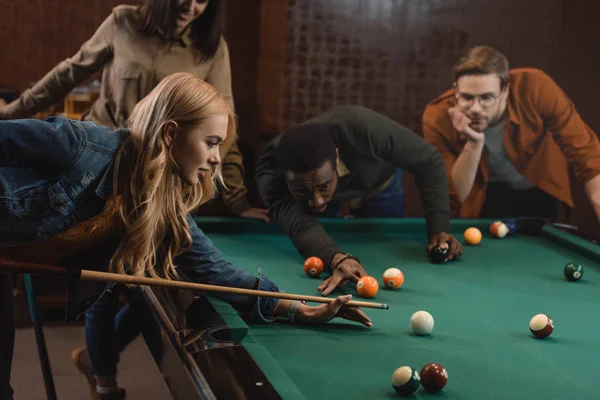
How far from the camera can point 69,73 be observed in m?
3.60

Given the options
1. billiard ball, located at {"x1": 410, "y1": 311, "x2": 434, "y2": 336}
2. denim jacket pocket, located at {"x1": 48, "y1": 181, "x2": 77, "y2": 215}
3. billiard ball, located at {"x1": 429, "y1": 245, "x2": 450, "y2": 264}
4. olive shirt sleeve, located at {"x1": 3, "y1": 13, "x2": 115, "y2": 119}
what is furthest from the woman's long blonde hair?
olive shirt sleeve, located at {"x1": 3, "y1": 13, "x2": 115, "y2": 119}

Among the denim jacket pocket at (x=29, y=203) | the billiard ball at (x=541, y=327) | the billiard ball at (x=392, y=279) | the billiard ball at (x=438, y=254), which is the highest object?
the denim jacket pocket at (x=29, y=203)

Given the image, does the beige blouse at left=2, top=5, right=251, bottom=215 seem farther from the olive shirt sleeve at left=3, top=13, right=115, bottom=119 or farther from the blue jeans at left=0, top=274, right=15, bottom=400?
the blue jeans at left=0, top=274, right=15, bottom=400

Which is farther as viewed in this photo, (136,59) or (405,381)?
(136,59)

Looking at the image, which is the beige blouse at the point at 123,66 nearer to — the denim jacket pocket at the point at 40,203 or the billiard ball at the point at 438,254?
the billiard ball at the point at 438,254

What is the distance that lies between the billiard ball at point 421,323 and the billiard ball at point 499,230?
1477 millimetres

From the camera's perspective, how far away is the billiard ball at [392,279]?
2.71 m

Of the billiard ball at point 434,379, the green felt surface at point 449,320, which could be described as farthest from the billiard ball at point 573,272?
the billiard ball at point 434,379

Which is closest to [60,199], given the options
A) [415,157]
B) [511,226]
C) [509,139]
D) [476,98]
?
[415,157]

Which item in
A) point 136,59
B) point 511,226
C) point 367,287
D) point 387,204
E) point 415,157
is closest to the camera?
point 367,287

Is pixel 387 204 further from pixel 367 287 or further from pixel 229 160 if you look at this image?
pixel 367 287

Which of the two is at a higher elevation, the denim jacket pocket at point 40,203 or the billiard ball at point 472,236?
the denim jacket pocket at point 40,203

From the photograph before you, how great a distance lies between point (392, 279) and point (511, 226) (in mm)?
1171

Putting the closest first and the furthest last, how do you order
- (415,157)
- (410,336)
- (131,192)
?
(131,192) → (410,336) → (415,157)
